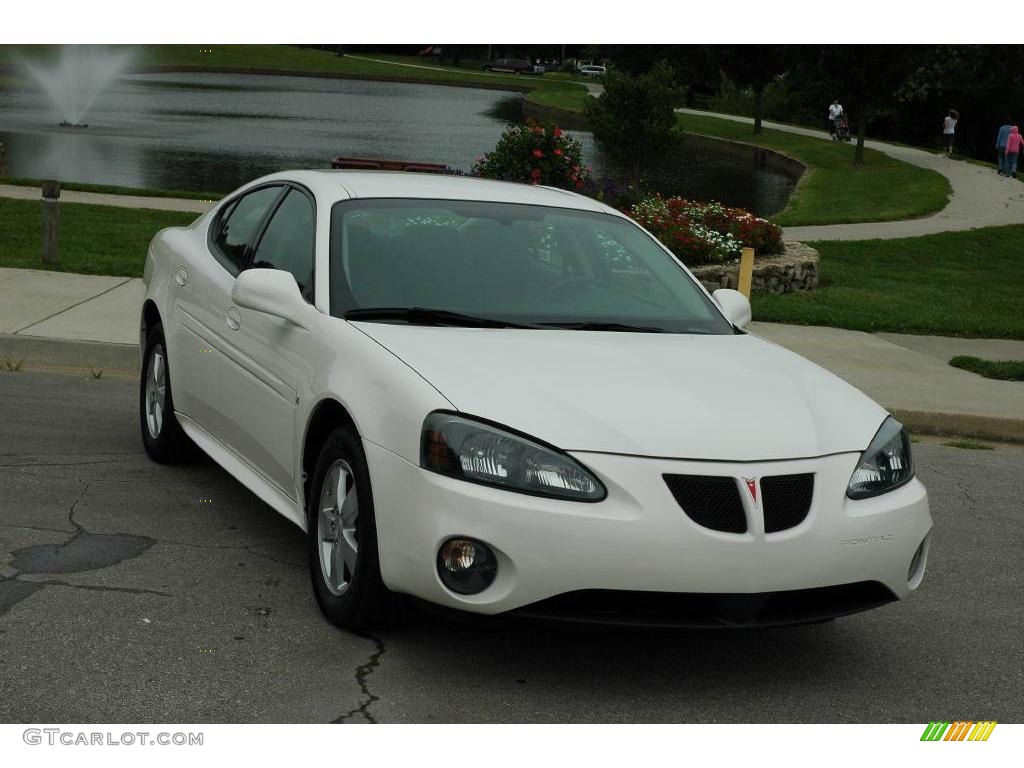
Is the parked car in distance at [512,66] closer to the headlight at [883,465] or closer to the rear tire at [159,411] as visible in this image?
the rear tire at [159,411]

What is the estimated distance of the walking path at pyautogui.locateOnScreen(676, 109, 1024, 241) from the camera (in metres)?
22.9

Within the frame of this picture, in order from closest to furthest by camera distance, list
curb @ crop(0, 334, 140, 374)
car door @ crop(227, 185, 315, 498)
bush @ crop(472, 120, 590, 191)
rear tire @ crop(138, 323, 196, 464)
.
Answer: car door @ crop(227, 185, 315, 498), rear tire @ crop(138, 323, 196, 464), curb @ crop(0, 334, 140, 374), bush @ crop(472, 120, 590, 191)

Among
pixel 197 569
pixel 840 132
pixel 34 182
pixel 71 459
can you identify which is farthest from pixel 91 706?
pixel 840 132

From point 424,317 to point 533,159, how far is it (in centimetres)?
1203

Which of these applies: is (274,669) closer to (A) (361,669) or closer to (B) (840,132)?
(A) (361,669)

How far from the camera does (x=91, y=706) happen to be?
4.20 m

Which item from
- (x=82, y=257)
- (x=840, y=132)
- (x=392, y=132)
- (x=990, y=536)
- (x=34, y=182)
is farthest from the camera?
(x=840, y=132)

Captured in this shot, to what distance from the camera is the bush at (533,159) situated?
1716 centimetres

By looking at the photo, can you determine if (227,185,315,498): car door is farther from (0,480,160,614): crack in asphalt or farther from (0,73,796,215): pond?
(0,73,796,215): pond

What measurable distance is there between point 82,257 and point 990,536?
9.66m

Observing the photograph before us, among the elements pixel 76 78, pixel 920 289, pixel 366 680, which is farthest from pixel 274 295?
pixel 76 78

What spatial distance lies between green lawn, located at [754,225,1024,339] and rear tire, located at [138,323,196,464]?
284 inches

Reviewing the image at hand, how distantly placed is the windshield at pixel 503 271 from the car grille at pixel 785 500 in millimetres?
1328
